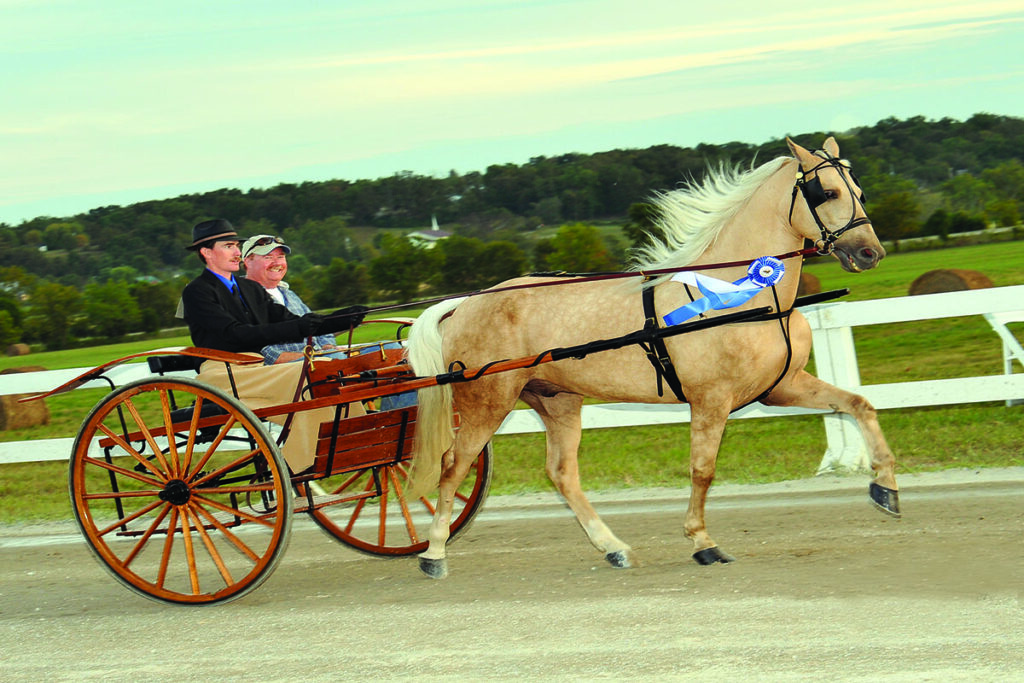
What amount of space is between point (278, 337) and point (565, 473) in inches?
66.2

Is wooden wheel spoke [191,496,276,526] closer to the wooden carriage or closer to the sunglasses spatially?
the wooden carriage

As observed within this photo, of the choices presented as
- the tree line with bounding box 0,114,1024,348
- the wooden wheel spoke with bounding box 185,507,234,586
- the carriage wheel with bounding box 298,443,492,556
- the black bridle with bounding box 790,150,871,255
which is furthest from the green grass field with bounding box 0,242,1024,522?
the tree line with bounding box 0,114,1024,348

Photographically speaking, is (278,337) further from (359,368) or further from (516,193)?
(516,193)

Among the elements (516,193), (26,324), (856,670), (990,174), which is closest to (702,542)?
(856,670)

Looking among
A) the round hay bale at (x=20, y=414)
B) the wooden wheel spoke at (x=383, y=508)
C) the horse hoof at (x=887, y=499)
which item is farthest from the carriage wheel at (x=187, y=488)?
the round hay bale at (x=20, y=414)

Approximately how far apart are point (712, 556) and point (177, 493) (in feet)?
8.54

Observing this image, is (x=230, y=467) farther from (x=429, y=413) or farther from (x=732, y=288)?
(x=732, y=288)

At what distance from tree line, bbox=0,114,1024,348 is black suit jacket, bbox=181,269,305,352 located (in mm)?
14662

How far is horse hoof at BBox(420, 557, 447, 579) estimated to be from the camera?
5281 mm

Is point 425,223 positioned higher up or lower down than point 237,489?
higher up

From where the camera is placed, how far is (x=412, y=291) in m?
23.4

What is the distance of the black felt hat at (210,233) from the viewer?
5.75 m

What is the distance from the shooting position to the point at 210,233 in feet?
19.0

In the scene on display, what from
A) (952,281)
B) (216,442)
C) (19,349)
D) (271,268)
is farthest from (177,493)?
(19,349)
